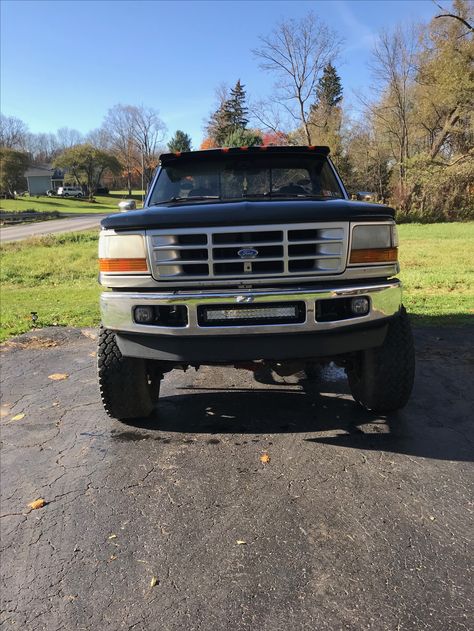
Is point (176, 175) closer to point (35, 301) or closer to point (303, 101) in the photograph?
point (35, 301)

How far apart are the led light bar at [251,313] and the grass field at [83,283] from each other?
4.22 meters

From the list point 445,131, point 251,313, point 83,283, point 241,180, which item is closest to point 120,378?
point 251,313

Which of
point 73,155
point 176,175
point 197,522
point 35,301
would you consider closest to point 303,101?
point 35,301

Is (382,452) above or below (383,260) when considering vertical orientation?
below

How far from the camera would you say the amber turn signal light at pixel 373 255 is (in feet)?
9.96

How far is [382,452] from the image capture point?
316cm

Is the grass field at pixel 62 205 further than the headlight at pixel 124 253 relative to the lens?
Yes

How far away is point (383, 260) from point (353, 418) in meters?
1.25

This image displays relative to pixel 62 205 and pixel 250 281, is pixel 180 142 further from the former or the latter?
pixel 250 281

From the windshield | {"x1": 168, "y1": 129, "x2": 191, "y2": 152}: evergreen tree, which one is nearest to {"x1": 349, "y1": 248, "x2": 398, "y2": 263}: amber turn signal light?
the windshield

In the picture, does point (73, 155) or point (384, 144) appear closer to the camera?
point (384, 144)

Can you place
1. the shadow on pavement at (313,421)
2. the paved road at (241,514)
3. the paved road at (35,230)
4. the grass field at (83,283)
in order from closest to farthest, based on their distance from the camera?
the paved road at (241,514)
the shadow on pavement at (313,421)
the grass field at (83,283)
the paved road at (35,230)

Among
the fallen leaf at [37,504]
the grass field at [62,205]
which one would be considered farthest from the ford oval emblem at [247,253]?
the grass field at [62,205]

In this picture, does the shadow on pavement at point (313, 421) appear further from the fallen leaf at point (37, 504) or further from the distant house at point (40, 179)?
the distant house at point (40, 179)
